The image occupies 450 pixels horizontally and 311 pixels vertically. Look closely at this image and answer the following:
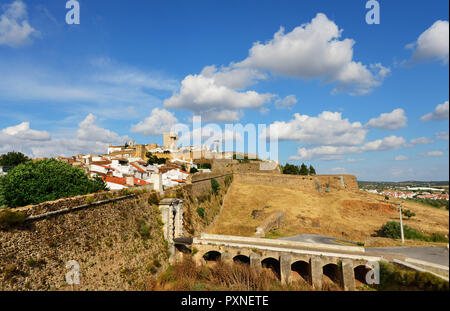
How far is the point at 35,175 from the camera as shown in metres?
14.5

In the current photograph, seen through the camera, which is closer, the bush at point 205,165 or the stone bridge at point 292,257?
the stone bridge at point 292,257

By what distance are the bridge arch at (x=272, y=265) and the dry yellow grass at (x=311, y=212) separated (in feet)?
23.5

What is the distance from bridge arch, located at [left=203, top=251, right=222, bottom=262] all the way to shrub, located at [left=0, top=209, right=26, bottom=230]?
14500mm

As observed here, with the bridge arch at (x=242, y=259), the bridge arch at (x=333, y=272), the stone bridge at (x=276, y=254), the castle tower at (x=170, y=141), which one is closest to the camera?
the stone bridge at (x=276, y=254)

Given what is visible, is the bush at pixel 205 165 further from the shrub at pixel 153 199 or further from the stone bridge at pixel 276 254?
the shrub at pixel 153 199

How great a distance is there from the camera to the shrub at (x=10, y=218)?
30.7 feet

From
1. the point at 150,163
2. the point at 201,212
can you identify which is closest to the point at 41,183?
the point at 201,212

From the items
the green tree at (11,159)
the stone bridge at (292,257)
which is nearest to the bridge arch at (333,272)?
the stone bridge at (292,257)

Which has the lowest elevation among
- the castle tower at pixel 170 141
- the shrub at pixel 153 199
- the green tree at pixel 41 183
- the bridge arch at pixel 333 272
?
the bridge arch at pixel 333 272
